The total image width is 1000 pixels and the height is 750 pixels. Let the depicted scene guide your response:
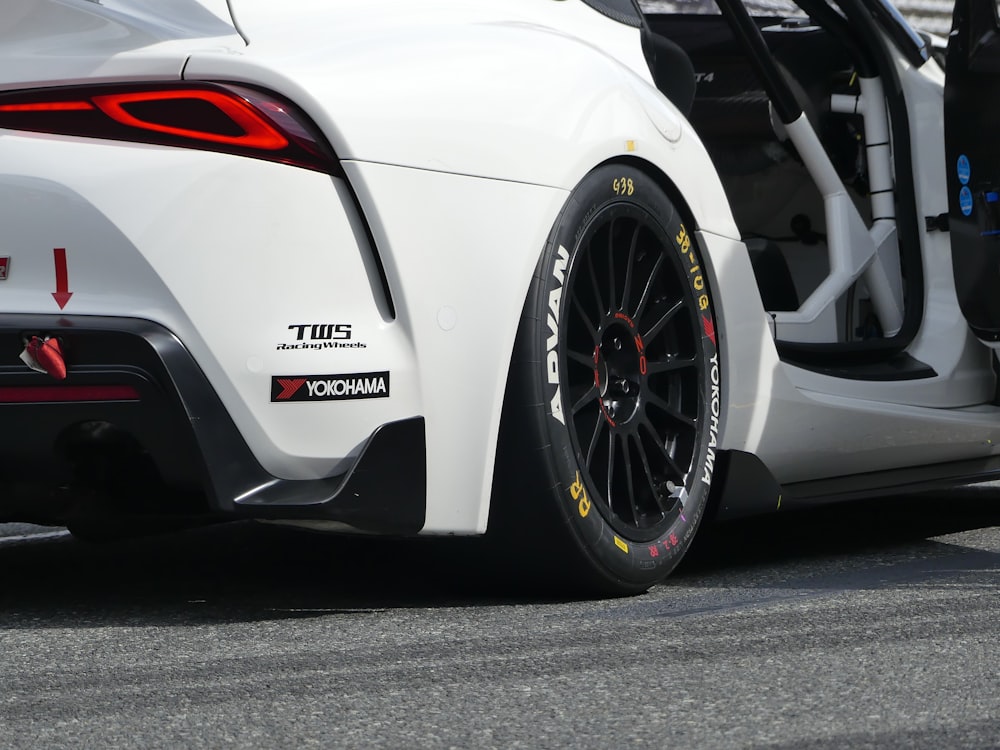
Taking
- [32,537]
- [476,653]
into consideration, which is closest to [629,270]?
[476,653]

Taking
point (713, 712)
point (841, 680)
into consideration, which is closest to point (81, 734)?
point (713, 712)

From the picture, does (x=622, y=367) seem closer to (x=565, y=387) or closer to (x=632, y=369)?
(x=632, y=369)

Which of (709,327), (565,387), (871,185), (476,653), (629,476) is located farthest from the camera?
(871,185)

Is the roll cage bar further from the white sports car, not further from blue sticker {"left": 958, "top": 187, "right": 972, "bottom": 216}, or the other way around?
the white sports car

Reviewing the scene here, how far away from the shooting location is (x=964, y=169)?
422cm

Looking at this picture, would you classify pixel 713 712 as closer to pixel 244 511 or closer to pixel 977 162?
pixel 244 511

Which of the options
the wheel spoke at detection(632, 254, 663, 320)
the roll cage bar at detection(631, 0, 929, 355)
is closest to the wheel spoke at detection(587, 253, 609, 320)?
the wheel spoke at detection(632, 254, 663, 320)

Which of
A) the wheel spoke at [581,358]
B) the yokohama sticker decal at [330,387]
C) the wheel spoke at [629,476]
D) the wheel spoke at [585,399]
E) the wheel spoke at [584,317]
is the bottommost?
the wheel spoke at [629,476]

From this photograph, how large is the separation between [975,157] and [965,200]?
0.41ft

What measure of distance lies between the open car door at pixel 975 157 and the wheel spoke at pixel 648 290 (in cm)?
117

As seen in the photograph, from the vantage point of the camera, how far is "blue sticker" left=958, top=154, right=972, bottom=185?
421 centimetres

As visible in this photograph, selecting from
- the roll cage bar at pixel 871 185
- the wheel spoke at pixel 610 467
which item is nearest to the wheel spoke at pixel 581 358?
the wheel spoke at pixel 610 467

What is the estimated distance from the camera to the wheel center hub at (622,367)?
10.8ft

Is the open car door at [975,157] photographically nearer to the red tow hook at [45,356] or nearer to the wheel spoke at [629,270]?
the wheel spoke at [629,270]
